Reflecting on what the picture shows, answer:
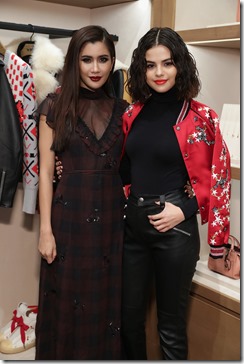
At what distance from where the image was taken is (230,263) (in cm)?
188

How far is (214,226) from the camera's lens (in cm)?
158

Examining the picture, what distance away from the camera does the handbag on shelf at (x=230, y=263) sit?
187cm

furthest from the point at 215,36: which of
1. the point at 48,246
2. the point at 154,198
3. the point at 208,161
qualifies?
the point at 48,246

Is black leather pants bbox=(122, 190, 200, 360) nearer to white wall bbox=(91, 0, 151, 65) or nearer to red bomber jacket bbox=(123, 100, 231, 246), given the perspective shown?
red bomber jacket bbox=(123, 100, 231, 246)

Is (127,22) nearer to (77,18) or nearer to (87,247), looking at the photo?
(77,18)

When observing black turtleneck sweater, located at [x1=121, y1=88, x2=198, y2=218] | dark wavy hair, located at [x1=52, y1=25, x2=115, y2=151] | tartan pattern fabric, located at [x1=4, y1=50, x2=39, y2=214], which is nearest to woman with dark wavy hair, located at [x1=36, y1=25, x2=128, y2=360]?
dark wavy hair, located at [x1=52, y1=25, x2=115, y2=151]

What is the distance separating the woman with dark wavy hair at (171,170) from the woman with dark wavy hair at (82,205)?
9 cm

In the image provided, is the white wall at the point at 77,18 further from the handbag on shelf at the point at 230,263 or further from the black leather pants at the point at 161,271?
the handbag on shelf at the point at 230,263

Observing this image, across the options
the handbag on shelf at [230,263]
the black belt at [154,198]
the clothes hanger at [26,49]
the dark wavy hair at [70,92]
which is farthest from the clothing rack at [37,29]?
the handbag on shelf at [230,263]

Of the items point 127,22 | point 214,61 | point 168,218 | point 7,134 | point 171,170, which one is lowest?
point 168,218

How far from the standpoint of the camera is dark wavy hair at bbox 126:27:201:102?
1522mm

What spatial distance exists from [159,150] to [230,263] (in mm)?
632

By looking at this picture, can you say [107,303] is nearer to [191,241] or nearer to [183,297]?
[183,297]

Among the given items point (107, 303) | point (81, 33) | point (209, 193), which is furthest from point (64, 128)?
point (107, 303)
